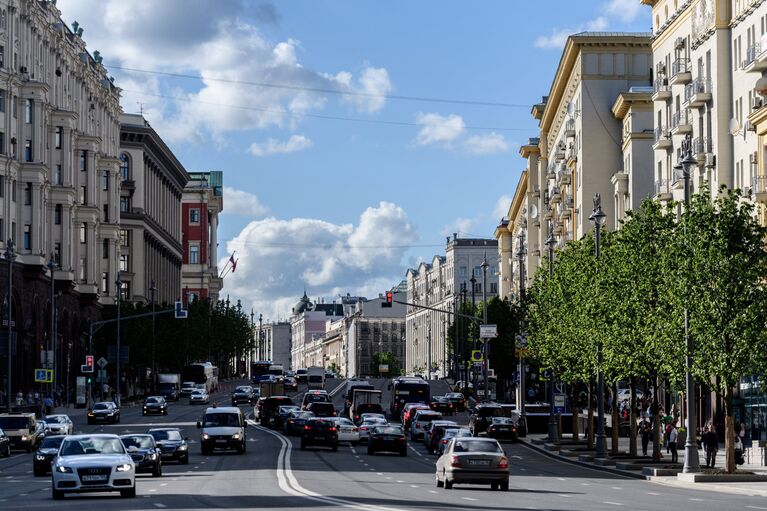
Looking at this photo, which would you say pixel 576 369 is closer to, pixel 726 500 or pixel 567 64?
pixel 726 500

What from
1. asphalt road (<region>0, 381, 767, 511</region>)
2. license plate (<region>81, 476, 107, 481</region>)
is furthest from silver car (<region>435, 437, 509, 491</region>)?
license plate (<region>81, 476, 107, 481</region>)

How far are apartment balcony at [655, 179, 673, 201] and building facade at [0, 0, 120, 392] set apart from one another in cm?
3862

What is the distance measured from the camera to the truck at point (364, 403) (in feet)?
327

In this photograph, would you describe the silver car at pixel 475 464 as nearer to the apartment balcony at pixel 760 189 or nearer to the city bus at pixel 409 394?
the apartment balcony at pixel 760 189

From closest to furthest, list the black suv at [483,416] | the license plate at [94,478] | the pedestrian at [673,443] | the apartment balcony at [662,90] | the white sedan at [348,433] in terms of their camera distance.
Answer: the license plate at [94,478] < the pedestrian at [673,443] < the white sedan at [348,433] < the black suv at [483,416] < the apartment balcony at [662,90]

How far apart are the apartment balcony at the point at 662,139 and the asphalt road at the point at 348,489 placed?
892 inches

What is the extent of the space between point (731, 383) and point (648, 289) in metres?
6.31

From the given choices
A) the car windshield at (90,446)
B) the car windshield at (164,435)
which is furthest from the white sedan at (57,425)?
the car windshield at (90,446)

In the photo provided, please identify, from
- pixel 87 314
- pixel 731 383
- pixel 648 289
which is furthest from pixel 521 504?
pixel 87 314

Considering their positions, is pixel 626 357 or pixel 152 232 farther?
pixel 152 232

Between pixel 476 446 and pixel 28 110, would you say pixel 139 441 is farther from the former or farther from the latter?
pixel 28 110

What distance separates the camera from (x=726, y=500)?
3509 cm

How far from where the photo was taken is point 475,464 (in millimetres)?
40156

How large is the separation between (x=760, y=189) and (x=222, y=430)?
23.2 metres
